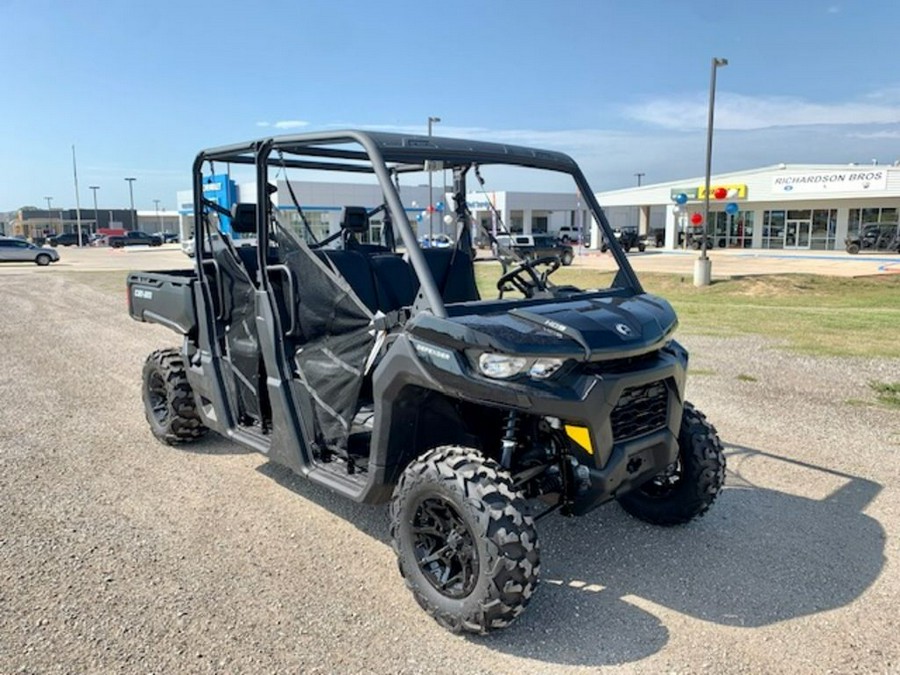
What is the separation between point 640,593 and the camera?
11.5 feet

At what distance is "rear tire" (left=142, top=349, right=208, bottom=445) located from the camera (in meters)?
5.47

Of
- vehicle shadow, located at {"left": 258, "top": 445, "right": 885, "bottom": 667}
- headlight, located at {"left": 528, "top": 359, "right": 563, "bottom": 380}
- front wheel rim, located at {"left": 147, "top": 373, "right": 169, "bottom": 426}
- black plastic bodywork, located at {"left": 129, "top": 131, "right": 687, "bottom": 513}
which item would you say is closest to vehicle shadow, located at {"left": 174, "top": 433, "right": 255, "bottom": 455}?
front wheel rim, located at {"left": 147, "top": 373, "right": 169, "bottom": 426}

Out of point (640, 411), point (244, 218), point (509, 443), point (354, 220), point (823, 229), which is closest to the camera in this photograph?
point (509, 443)

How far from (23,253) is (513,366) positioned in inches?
1569

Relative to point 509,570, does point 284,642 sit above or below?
below

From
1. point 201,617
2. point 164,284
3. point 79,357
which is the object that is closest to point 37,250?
point 79,357

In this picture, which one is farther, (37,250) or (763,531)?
(37,250)

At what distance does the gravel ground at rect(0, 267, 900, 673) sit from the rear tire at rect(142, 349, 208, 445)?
0.16 meters

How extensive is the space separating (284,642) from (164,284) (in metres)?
3.33

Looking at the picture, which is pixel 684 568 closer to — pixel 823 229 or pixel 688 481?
pixel 688 481

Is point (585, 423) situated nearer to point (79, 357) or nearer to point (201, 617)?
point (201, 617)

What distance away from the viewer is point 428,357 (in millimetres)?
3203

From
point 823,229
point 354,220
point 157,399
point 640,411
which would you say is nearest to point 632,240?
point 823,229

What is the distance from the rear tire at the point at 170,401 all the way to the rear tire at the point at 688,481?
337 centimetres
